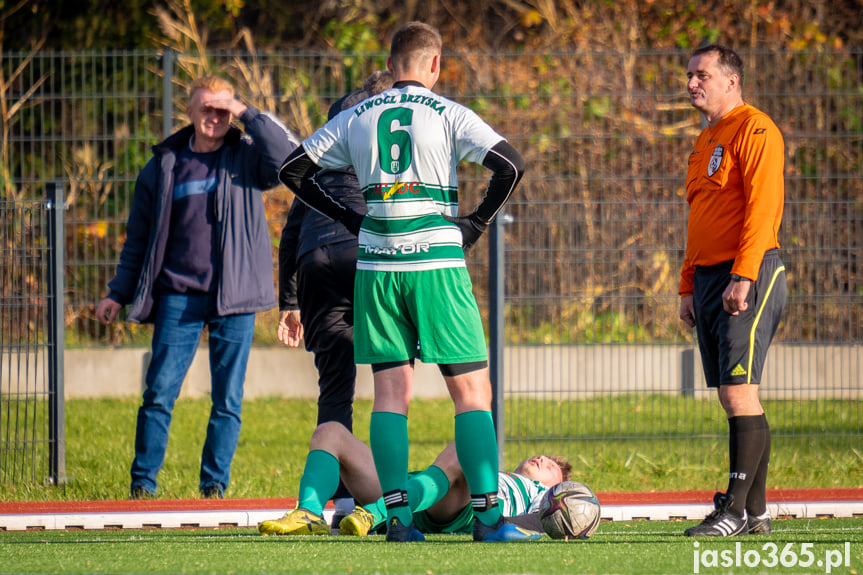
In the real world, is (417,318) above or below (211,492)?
above

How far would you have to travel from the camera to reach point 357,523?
459 cm

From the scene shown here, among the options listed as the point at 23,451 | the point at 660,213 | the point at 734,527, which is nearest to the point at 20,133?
the point at 23,451

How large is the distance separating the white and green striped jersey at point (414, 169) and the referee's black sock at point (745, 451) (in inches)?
57.6

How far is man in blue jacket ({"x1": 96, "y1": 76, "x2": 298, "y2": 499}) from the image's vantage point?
6.23 m

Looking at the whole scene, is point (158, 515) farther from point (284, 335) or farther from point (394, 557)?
point (394, 557)

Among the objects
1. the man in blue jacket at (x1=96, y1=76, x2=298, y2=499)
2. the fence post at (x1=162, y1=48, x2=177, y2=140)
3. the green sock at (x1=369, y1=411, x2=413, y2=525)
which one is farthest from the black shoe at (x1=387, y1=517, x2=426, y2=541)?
the fence post at (x1=162, y1=48, x2=177, y2=140)

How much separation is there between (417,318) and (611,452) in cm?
383

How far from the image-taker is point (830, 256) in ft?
24.7

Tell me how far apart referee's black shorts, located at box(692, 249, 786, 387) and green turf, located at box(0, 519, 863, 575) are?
72 centimetres

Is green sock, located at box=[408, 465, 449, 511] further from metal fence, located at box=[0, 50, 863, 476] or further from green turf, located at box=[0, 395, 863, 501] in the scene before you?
metal fence, located at box=[0, 50, 863, 476]

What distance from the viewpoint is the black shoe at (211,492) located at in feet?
20.7

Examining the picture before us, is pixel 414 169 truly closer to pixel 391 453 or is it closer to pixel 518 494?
pixel 391 453

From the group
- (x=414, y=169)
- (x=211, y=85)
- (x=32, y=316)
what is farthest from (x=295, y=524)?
(x=32, y=316)

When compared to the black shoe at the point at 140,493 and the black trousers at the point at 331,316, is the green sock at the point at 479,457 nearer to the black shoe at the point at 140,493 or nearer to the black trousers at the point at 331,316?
the black trousers at the point at 331,316
